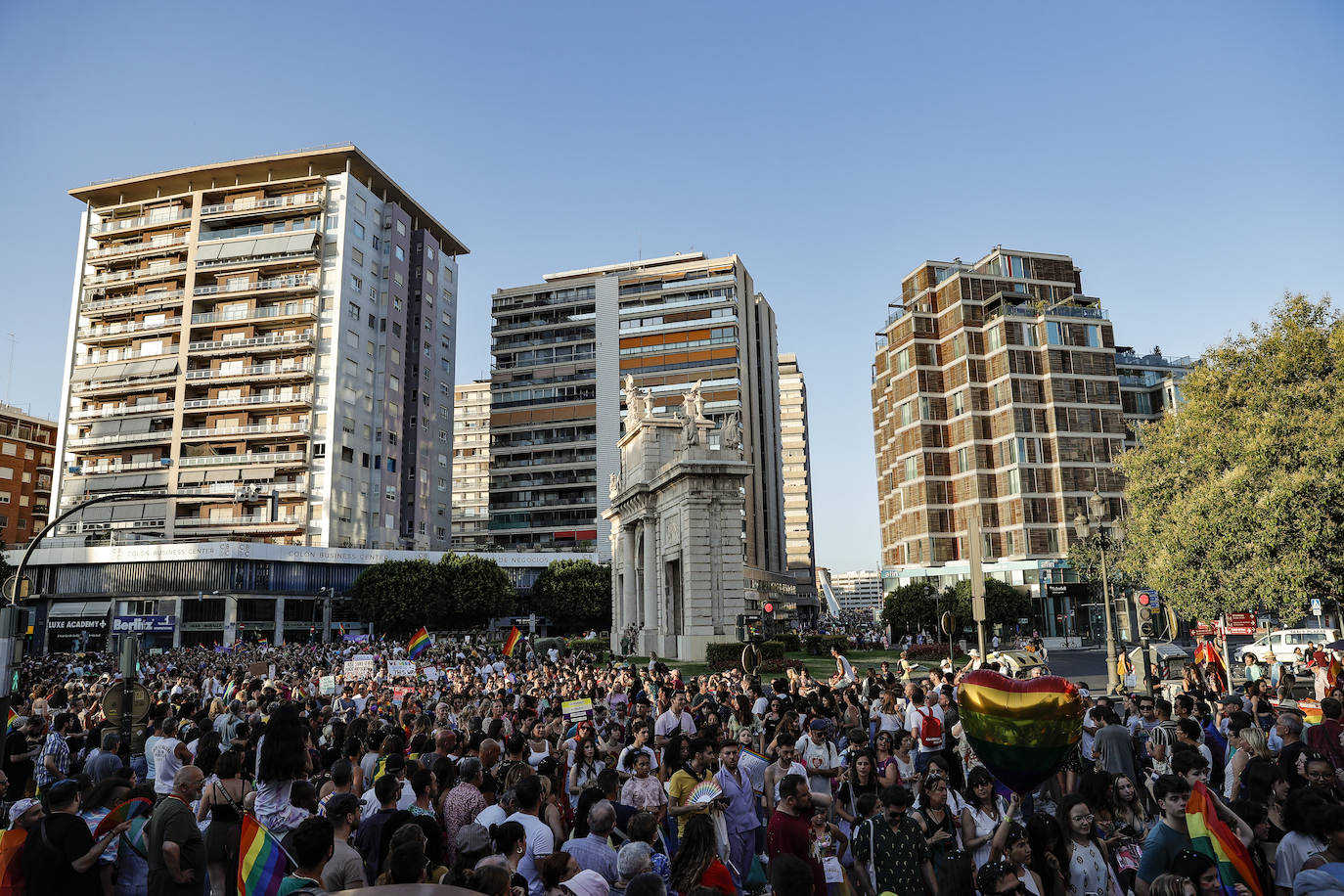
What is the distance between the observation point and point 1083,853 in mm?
6203

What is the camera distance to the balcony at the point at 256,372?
69.6 metres

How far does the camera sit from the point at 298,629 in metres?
64.7

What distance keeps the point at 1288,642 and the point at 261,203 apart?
7595 cm

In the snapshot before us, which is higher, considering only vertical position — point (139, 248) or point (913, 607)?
point (139, 248)

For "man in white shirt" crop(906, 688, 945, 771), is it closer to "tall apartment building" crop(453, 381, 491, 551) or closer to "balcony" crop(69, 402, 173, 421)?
"balcony" crop(69, 402, 173, 421)

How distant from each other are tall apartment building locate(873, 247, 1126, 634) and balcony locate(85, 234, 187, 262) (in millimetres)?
64457

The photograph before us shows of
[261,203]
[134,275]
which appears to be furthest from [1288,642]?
[134,275]

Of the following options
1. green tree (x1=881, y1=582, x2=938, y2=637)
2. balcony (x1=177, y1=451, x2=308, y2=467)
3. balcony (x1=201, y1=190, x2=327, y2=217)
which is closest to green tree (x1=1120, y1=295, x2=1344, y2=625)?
green tree (x1=881, y1=582, x2=938, y2=637)

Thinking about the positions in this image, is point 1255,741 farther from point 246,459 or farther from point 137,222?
point 137,222

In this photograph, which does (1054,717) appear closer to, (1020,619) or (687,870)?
(687,870)

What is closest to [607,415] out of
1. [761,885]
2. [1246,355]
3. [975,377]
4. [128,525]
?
[975,377]

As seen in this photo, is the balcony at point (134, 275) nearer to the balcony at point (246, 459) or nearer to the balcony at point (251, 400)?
the balcony at point (251, 400)

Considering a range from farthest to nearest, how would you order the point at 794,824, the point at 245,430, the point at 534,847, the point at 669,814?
the point at 245,430
the point at 669,814
the point at 794,824
the point at 534,847

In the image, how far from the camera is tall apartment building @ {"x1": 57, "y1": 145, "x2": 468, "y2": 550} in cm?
6862
